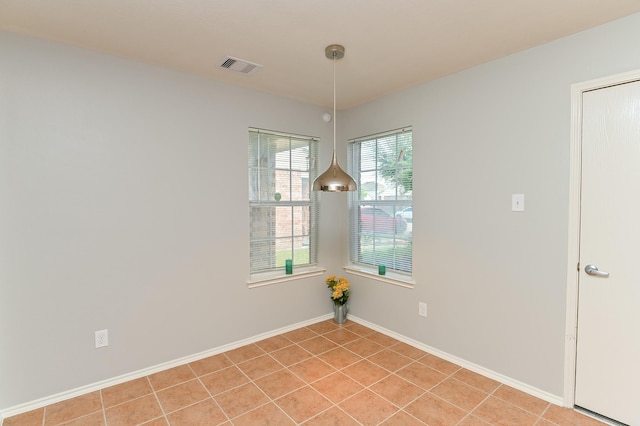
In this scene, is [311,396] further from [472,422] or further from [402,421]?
[472,422]

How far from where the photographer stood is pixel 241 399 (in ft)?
7.66

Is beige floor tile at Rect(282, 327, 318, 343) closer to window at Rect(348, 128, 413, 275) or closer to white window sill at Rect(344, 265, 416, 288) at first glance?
white window sill at Rect(344, 265, 416, 288)

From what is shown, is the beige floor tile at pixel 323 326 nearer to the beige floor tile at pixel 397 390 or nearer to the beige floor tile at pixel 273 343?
the beige floor tile at pixel 273 343

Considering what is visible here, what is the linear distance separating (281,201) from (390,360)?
1835 millimetres

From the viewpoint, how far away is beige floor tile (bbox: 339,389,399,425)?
6.96ft

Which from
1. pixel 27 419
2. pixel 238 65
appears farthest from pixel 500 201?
pixel 27 419

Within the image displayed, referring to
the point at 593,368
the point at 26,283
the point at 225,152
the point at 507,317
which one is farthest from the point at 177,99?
the point at 593,368

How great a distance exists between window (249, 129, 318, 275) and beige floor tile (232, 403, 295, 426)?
1412 millimetres

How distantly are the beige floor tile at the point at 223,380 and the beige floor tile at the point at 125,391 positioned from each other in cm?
40

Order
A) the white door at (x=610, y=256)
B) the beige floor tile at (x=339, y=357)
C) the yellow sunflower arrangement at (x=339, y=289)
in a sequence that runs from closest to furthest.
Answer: the white door at (x=610, y=256), the beige floor tile at (x=339, y=357), the yellow sunflower arrangement at (x=339, y=289)

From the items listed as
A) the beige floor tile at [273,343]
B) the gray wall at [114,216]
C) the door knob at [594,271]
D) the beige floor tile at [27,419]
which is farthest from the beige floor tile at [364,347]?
the beige floor tile at [27,419]

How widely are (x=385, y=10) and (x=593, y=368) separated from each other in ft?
8.34

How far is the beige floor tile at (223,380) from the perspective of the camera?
2473 millimetres

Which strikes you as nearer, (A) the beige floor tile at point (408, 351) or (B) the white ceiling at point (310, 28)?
(B) the white ceiling at point (310, 28)
